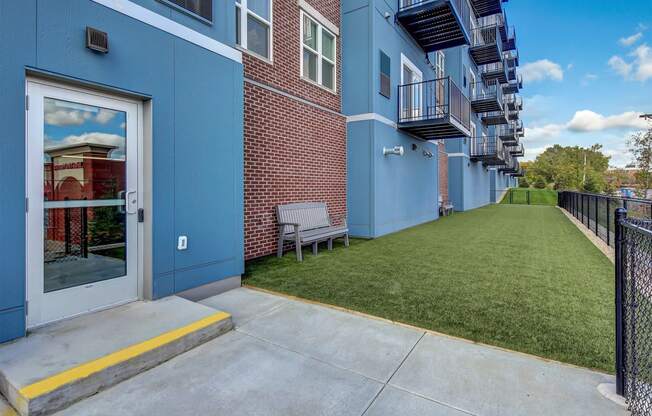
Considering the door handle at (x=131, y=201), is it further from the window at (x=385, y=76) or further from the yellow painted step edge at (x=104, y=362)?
the window at (x=385, y=76)

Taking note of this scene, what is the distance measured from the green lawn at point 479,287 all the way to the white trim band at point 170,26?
3.32 m

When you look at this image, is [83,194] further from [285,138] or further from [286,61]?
[286,61]

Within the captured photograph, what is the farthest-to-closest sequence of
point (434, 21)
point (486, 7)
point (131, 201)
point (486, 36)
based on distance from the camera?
point (486, 36) → point (486, 7) → point (434, 21) → point (131, 201)

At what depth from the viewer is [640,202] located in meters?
6.12

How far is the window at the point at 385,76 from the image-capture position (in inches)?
374

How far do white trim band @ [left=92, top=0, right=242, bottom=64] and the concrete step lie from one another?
10.2ft

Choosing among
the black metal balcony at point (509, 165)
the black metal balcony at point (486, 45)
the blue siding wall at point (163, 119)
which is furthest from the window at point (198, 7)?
the black metal balcony at point (509, 165)

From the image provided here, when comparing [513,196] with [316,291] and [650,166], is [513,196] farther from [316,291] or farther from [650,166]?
[316,291]

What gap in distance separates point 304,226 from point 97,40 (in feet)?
15.7

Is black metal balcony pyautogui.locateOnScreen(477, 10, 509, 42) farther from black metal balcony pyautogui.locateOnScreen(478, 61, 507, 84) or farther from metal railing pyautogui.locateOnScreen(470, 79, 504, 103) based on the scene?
metal railing pyautogui.locateOnScreen(470, 79, 504, 103)

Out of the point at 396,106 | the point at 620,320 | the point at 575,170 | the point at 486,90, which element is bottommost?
the point at 620,320

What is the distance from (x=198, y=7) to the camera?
426 cm

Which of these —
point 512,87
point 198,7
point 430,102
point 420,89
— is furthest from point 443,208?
point 512,87

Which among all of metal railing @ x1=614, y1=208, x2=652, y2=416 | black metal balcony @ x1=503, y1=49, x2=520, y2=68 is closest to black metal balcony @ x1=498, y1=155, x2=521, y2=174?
black metal balcony @ x1=503, y1=49, x2=520, y2=68
